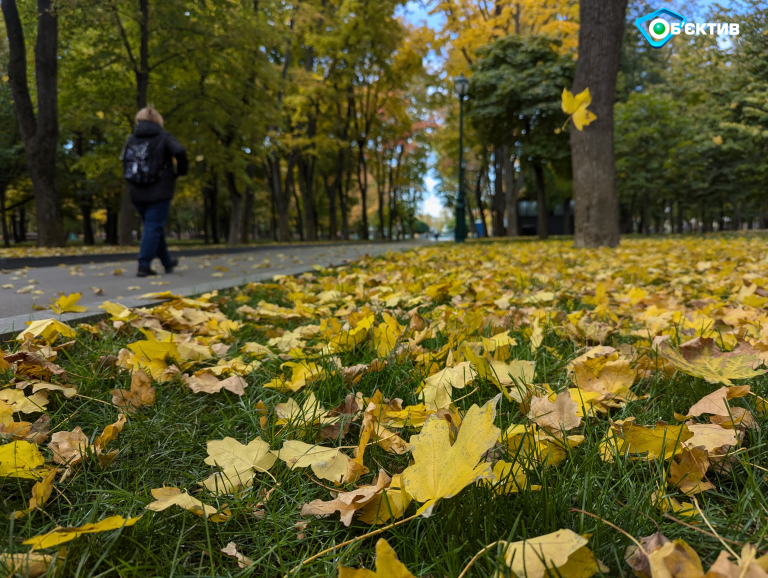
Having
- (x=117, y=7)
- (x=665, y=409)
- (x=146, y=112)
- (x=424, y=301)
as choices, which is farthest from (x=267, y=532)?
(x=117, y=7)

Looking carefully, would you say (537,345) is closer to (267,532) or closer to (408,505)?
(408,505)

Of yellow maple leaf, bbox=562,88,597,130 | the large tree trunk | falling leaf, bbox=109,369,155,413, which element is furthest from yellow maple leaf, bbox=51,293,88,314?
the large tree trunk

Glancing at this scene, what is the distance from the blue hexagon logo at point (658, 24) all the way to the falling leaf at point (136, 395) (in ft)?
26.2

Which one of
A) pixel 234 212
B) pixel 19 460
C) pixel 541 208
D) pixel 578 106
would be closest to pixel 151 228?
pixel 578 106

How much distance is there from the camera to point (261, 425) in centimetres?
130

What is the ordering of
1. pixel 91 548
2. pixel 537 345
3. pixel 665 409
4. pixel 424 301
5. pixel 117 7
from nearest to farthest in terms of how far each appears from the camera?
pixel 91 548 < pixel 665 409 < pixel 537 345 < pixel 424 301 < pixel 117 7

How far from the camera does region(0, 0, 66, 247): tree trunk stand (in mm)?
12062

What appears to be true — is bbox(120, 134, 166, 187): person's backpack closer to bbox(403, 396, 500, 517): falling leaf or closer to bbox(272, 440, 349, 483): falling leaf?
bbox(272, 440, 349, 483): falling leaf

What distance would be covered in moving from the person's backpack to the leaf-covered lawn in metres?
4.32

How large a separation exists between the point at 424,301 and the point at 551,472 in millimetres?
2098

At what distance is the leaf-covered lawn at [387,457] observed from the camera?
79cm

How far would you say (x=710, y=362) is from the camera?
4.17ft

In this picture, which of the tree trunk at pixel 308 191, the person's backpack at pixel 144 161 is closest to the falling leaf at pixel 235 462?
the person's backpack at pixel 144 161

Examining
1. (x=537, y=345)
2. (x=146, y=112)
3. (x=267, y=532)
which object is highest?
(x=146, y=112)
